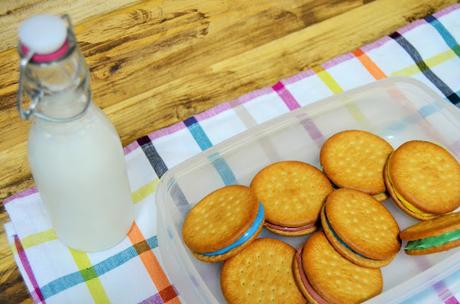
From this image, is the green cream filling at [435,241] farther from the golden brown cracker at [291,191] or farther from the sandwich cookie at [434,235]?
the golden brown cracker at [291,191]

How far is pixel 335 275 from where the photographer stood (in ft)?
2.37

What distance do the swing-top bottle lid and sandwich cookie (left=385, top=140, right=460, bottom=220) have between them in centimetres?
45

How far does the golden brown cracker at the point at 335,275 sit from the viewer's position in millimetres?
703

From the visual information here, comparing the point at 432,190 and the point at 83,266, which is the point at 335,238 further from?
the point at 83,266

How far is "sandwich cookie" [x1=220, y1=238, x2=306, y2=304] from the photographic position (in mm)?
717

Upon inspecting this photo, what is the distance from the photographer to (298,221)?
772 millimetres

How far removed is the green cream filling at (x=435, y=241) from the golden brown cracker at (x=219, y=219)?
0.19 metres

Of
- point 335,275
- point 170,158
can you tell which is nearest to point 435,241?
point 335,275

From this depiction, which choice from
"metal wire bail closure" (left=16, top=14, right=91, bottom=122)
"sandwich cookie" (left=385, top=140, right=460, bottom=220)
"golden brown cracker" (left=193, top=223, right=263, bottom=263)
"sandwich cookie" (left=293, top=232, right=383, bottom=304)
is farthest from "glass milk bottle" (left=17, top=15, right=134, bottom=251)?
"sandwich cookie" (left=385, top=140, right=460, bottom=220)

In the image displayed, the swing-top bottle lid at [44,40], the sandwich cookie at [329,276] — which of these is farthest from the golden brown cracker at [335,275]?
the swing-top bottle lid at [44,40]

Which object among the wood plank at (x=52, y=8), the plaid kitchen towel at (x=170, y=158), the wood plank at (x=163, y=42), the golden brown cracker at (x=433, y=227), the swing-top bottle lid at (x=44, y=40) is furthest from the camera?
the wood plank at (x=52, y=8)

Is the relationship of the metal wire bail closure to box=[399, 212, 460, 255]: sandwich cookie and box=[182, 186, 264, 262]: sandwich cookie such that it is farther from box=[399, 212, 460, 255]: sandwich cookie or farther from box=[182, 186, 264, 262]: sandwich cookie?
box=[399, 212, 460, 255]: sandwich cookie

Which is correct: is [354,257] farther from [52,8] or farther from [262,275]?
[52,8]

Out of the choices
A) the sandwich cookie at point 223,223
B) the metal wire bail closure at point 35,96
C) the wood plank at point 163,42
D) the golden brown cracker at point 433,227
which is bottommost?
the golden brown cracker at point 433,227
